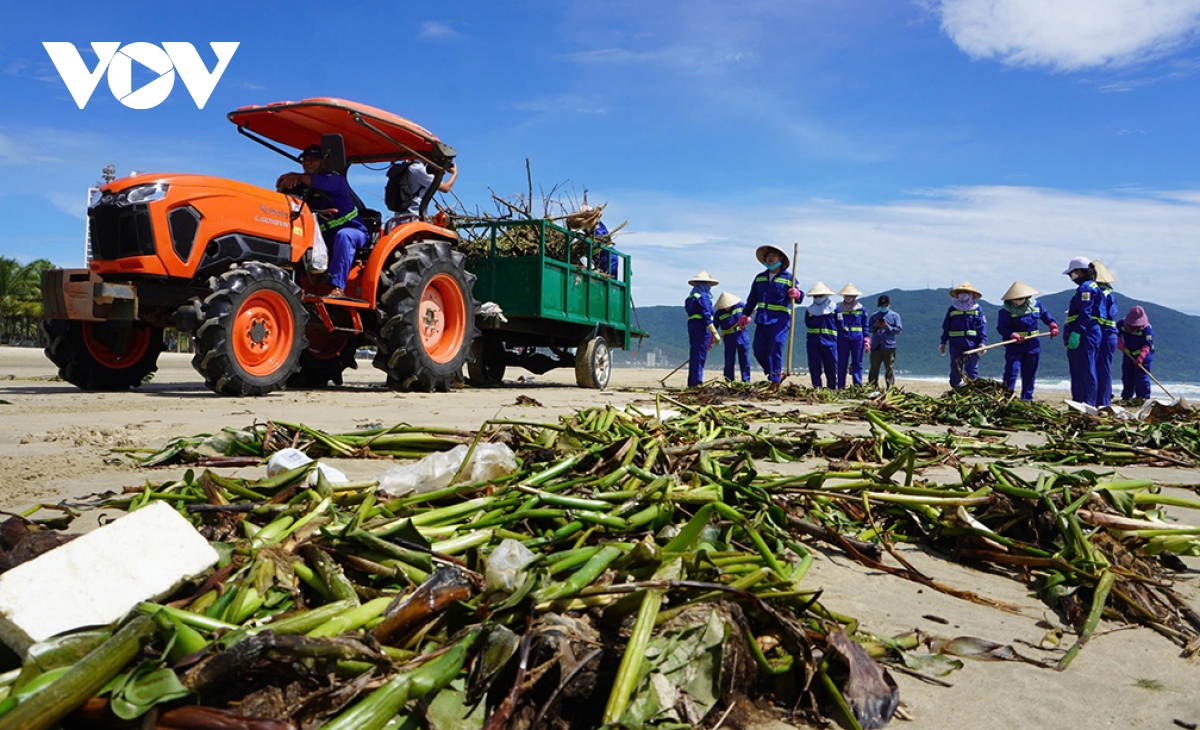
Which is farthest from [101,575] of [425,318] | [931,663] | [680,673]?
[425,318]

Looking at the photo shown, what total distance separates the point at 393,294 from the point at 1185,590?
288 inches

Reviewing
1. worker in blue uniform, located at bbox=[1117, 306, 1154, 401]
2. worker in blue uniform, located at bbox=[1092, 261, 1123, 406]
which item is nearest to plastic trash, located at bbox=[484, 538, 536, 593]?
worker in blue uniform, located at bbox=[1092, 261, 1123, 406]

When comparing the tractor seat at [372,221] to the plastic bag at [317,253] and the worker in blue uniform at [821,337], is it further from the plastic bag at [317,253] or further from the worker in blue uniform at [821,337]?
the worker in blue uniform at [821,337]

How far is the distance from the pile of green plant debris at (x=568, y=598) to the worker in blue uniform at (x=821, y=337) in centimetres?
1313

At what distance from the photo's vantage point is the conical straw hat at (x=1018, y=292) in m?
14.3

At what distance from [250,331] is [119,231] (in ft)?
4.48

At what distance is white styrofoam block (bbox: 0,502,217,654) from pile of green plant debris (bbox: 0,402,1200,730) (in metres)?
0.07

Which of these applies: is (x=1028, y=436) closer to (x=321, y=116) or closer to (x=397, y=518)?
(x=397, y=518)

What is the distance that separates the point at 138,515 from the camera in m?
1.54

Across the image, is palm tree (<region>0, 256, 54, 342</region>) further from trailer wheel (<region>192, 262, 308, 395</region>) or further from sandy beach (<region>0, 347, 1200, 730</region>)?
sandy beach (<region>0, 347, 1200, 730</region>)

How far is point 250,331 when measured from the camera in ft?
23.4

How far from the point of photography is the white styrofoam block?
126 cm

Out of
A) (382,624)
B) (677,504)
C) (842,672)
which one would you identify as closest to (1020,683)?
(842,672)

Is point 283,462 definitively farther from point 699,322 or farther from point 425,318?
point 699,322
